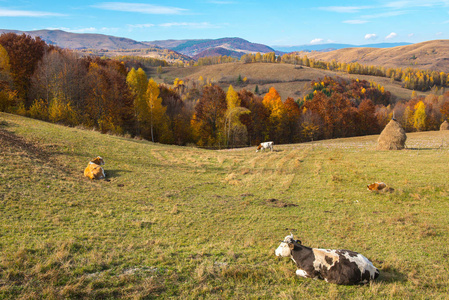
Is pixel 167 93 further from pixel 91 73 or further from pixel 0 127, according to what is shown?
pixel 0 127

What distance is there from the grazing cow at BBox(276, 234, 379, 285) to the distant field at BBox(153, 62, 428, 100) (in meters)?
133

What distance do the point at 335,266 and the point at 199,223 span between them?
5948 mm

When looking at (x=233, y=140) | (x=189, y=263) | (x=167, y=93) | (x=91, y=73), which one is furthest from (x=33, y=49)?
(x=189, y=263)

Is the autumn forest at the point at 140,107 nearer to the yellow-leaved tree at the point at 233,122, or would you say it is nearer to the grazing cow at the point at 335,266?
the yellow-leaved tree at the point at 233,122

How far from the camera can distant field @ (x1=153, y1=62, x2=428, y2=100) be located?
479 feet

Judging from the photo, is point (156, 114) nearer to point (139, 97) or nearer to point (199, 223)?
point (139, 97)

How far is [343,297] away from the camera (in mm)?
6312

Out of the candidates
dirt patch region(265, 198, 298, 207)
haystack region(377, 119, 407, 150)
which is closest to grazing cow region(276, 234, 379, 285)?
dirt patch region(265, 198, 298, 207)

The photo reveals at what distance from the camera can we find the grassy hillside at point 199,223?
21.0 ft

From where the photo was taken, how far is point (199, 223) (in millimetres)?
11320

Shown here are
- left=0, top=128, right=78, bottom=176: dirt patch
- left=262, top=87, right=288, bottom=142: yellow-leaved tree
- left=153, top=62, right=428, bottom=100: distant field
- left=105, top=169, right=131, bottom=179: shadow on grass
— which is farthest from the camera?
left=153, top=62, right=428, bottom=100: distant field

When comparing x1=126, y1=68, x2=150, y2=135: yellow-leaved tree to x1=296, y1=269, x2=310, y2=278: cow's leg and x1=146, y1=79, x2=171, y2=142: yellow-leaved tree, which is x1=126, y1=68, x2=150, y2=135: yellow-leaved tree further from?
x1=296, y1=269, x2=310, y2=278: cow's leg

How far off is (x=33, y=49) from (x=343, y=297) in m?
59.5

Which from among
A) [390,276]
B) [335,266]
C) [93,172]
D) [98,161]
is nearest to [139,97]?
[98,161]
